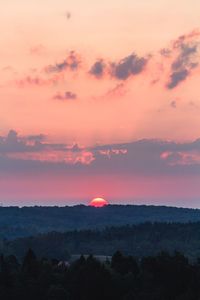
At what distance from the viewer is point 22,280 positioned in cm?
13675

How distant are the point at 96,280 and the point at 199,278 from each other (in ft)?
63.4

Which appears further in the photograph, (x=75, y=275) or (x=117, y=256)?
(x=117, y=256)

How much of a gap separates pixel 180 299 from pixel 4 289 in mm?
36802

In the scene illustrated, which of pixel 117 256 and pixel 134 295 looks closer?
pixel 134 295

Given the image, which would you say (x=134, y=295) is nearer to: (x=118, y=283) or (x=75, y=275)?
(x=118, y=283)

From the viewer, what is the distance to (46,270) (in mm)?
140250

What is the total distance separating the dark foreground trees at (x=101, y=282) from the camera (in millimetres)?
124125

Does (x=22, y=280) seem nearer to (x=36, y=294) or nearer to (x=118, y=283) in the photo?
(x=36, y=294)

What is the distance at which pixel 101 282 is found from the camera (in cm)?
12762

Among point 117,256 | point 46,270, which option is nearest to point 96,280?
point 46,270

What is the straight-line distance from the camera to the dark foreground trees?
124125 mm

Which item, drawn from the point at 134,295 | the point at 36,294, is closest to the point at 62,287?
the point at 36,294

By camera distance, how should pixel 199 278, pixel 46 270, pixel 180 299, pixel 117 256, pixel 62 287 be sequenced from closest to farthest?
pixel 180 299 < pixel 199 278 < pixel 62 287 < pixel 46 270 < pixel 117 256

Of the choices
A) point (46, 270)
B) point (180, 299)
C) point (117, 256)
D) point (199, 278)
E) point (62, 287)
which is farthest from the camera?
point (117, 256)
